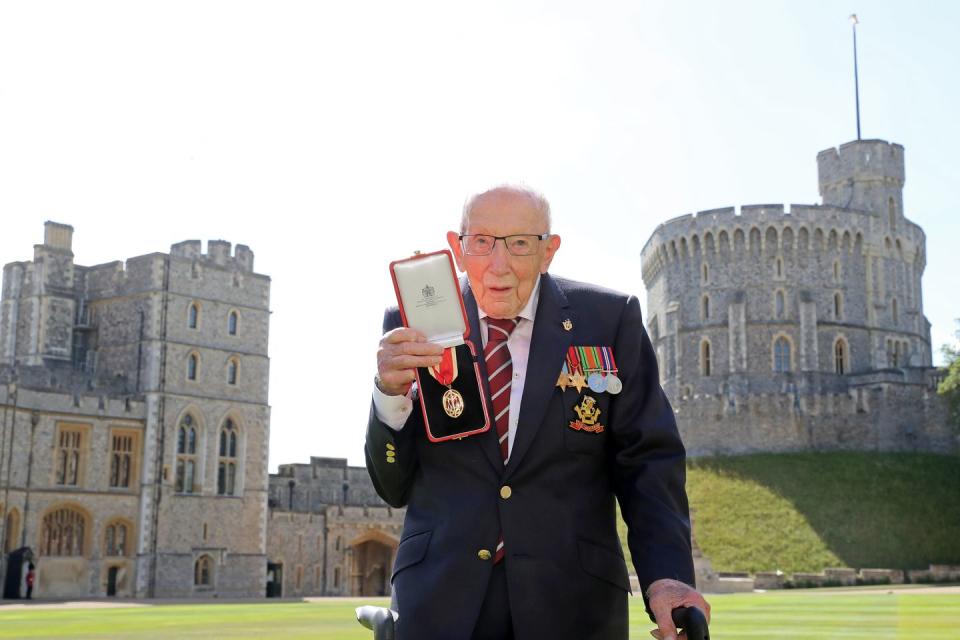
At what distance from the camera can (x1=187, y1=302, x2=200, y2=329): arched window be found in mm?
42906

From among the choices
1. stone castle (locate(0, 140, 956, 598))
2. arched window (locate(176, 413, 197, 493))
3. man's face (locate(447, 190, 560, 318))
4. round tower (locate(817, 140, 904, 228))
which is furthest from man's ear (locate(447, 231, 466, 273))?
round tower (locate(817, 140, 904, 228))

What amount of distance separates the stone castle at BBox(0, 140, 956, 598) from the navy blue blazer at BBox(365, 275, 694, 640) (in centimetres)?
3451

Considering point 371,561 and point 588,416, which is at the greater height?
point 588,416

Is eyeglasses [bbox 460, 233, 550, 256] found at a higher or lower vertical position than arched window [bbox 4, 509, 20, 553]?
higher

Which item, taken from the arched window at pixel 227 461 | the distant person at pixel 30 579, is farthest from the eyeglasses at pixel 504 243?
the arched window at pixel 227 461

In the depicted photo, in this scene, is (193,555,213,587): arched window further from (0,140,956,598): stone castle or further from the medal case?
the medal case

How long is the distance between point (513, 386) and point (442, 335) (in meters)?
0.39

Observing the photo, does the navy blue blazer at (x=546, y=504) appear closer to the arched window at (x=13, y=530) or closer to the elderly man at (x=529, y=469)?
the elderly man at (x=529, y=469)

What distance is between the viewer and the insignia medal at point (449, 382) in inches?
141

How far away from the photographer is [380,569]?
46.2 m

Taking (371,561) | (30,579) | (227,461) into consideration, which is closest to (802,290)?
(371,561)

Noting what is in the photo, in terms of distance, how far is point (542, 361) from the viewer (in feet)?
12.3

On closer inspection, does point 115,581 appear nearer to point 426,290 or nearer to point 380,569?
Result: point 380,569

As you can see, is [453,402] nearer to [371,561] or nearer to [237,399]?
[237,399]
